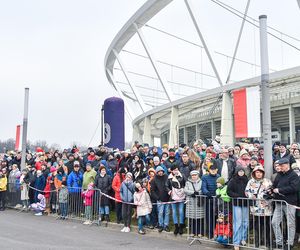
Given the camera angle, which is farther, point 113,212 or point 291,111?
point 291,111

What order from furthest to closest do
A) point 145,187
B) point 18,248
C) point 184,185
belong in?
1. point 145,187
2. point 184,185
3. point 18,248

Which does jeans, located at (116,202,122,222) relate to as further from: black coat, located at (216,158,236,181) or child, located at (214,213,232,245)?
child, located at (214,213,232,245)

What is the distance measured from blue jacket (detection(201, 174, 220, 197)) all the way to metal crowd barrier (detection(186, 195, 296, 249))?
143 millimetres

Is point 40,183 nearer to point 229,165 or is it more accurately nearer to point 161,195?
point 161,195

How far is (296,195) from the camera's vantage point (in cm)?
734

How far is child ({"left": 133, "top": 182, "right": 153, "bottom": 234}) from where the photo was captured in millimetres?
10103

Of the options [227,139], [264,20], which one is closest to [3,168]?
[227,139]

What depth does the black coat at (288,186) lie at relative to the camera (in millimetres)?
7266

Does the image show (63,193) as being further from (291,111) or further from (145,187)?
(291,111)

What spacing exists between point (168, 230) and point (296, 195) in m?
3.59

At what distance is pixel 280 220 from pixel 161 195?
327cm

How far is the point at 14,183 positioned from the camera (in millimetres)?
15844

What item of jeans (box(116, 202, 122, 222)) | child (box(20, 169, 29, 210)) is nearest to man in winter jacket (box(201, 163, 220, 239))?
jeans (box(116, 202, 122, 222))

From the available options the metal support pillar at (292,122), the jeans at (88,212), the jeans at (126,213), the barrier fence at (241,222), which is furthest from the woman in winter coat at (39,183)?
the metal support pillar at (292,122)
